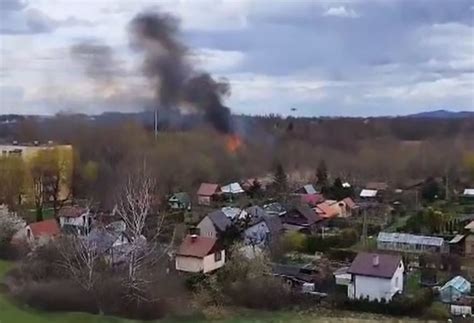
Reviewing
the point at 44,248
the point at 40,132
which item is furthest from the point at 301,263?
the point at 40,132

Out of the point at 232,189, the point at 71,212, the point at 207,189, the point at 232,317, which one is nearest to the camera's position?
the point at 232,317

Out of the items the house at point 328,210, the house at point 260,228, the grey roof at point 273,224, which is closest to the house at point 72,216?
the house at point 260,228

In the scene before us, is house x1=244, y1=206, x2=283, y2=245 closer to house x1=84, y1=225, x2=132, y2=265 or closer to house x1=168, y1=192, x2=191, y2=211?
house x1=84, y1=225, x2=132, y2=265

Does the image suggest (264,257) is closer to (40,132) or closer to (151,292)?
(151,292)

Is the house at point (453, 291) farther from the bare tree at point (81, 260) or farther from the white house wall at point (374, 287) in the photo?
the bare tree at point (81, 260)

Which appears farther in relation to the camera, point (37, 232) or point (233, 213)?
point (233, 213)

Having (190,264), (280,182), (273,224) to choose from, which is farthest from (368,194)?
(190,264)

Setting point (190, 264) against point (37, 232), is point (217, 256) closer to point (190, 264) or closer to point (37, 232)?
point (190, 264)
